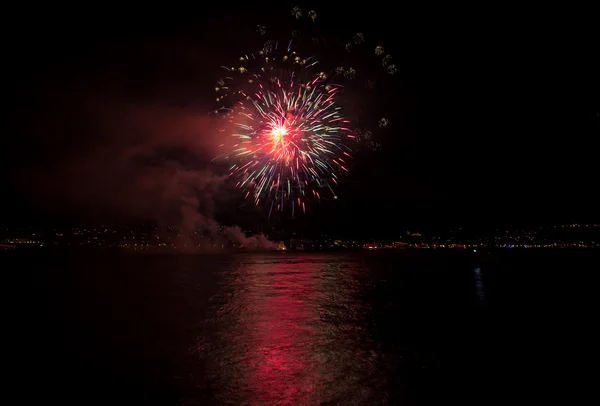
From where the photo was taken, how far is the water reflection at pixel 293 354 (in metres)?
6.70

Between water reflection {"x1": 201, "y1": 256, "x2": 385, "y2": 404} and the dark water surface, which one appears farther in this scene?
the dark water surface

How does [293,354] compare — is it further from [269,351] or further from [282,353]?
[269,351]

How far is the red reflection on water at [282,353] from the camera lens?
22.1 ft

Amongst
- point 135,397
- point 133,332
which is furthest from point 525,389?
point 133,332

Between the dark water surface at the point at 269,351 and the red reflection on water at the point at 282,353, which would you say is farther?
the dark water surface at the point at 269,351

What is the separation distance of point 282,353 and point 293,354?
0.91ft

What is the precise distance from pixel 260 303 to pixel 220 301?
6.83ft

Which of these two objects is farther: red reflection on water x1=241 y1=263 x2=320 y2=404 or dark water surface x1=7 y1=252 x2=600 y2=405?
dark water surface x1=7 y1=252 x2=600 y2=405

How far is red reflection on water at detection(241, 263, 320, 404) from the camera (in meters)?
6.75

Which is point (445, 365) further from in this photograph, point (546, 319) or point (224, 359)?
point (546, 319)

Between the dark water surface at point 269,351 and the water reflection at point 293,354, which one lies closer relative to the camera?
the water reflection at point 293,354

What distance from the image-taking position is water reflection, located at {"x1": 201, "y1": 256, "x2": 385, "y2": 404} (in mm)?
6703

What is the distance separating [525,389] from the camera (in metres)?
7.21

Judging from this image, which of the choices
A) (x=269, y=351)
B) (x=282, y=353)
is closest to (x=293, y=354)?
(x=282, y=353)
